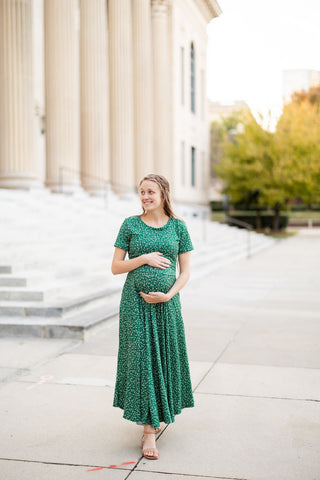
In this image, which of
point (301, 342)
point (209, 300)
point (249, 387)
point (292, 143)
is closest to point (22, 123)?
point (209, 300)

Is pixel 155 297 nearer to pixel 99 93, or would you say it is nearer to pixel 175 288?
pixel 175 288

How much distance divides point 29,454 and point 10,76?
15.3m

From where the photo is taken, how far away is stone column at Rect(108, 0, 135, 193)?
2586 centimetres

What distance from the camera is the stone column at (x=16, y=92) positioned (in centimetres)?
1753

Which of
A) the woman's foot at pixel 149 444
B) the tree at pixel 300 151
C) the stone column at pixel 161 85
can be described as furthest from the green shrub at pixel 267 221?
the woman's foot at pixel 149 444

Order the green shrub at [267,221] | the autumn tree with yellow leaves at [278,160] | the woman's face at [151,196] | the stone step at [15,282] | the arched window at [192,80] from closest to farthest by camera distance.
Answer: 1. the woman's face at [151,196]
2. the stone step at [15,282]
3. the autumn tree with yellow leaves at [278,160]
4. the arched window at [192,80]
5. the green shrub at [267,221]

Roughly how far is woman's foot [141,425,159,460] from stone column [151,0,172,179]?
2857cm

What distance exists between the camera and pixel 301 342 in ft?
25.1

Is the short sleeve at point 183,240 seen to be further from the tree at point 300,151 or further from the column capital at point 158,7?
the tree at point 300,151

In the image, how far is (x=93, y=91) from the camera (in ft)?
76.7

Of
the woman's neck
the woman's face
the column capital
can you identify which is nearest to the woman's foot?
the woman's neck

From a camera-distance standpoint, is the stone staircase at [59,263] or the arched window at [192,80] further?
the arched window at [192,80]

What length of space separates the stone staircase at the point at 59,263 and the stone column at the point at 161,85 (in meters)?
11.6


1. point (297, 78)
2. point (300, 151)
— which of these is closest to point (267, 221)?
point (300, 151)
